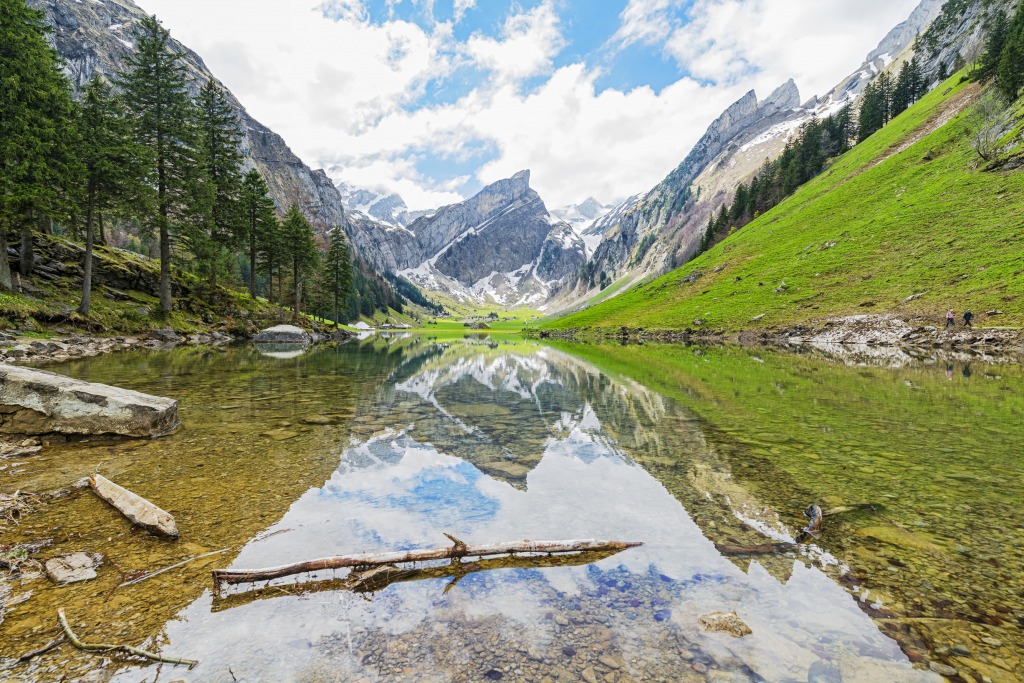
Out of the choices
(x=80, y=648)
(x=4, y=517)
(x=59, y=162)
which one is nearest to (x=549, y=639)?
(x=80, y=648)

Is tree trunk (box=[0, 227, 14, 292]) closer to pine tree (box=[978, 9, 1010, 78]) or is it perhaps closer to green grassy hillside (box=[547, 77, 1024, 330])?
green grassy hillside (box=[547, 77, 1024, 330])

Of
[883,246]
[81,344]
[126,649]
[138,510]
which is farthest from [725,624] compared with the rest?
[883,246]

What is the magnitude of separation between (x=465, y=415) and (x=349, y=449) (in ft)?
20.1

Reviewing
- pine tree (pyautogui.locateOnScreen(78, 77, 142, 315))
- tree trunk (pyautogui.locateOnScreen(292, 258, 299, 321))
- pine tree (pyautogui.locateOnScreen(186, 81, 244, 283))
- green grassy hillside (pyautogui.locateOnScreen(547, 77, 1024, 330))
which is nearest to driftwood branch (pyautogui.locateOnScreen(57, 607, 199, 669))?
pine tree (pyautogui.locateOnScreen(78, 77, 142, 315))

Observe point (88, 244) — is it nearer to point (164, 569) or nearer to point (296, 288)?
point (296, 288)

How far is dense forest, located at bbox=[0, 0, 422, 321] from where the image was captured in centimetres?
2845

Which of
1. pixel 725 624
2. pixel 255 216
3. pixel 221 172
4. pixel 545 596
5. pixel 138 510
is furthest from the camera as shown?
pixel 255 216

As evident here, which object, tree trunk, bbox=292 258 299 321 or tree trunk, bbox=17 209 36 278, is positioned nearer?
tree trunk, bbox=17 209 36 278

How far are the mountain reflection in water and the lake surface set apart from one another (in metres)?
0.03

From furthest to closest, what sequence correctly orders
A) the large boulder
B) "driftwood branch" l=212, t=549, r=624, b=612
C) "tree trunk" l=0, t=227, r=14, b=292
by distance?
the large boulder, "tree trunk" l=0, t=227, r=14, b=292, "driftwood branch" l=212, t=549, r=624, b=612

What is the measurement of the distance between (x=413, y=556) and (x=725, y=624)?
4162mm

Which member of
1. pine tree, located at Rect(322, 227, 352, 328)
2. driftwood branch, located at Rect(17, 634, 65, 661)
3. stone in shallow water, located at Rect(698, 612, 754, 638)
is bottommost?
stone in shallow water, located at Rect(698, 612, 754, 638)

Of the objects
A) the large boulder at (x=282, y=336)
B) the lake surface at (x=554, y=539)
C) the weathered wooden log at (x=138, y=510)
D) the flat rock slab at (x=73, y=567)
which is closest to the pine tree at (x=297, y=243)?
the large boulder at (x=282, y=336)

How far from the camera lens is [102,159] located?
32.6m
